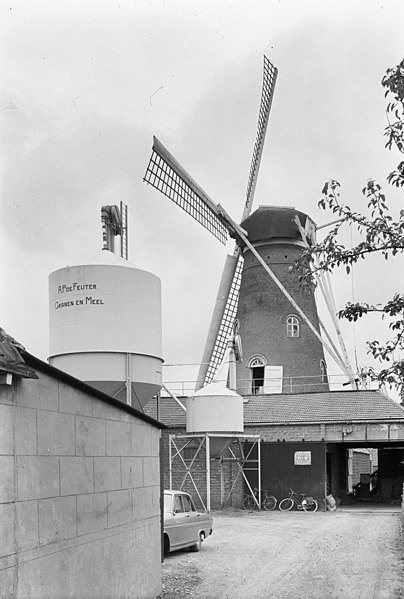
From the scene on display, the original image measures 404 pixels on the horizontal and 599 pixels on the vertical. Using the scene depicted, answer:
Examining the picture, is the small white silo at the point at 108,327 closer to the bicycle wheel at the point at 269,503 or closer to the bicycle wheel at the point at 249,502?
the bicycle wheel at the point at 269,503

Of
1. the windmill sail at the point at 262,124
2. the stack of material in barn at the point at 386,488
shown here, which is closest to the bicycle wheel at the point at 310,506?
the stack of material in barn at the point at 386,488

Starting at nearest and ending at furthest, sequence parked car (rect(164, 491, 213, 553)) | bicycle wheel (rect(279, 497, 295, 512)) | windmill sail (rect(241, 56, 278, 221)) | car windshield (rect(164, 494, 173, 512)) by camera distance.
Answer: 1. parked car (rect(164, 491, 213, 553))
2. car windshield (rect(164, 494, 173, 512))
3. bicycle wheel (rect(279, 497, 295, 512))
4. windmill sail (rect(241, 56, 278, 221))

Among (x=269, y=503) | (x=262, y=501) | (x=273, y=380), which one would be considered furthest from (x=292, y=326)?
(x=269, y=503)

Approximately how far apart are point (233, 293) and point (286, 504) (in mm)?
11469

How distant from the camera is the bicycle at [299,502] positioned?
2886 centimetres

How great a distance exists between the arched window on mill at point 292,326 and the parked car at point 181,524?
720 inches

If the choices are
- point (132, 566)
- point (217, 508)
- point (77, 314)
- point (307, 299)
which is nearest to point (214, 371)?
point (307, 299)

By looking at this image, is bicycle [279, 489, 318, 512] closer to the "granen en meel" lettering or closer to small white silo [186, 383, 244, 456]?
small white silo [186, 383, 244, 456]

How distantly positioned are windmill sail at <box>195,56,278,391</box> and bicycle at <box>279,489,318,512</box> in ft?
21.9

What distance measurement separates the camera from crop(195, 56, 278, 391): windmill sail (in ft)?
115

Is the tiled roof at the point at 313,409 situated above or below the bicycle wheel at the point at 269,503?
above

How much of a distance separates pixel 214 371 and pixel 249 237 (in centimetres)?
→ 632

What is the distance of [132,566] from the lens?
1029cm

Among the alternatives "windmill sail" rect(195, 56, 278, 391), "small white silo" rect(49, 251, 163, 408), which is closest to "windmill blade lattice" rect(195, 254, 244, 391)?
"windmill sail" rect(195, 56, 278, 391)
